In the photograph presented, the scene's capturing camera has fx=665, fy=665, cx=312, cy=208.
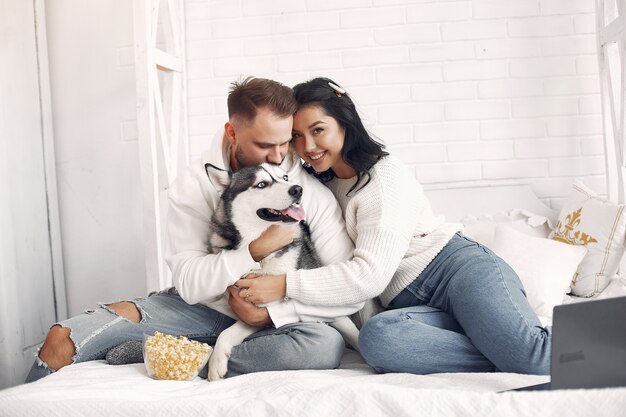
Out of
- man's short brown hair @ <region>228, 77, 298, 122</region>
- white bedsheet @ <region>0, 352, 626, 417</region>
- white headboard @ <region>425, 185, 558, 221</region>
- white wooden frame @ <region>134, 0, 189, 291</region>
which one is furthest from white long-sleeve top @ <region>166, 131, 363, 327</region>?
white headboard @ <region>425, 185, 558, 221</region>

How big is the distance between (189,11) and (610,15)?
1.96 meters

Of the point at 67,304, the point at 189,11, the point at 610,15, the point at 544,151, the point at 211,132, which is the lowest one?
the point at 67,304

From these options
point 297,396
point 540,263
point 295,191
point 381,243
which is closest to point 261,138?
point 295,191

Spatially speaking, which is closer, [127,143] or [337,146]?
[337,146]

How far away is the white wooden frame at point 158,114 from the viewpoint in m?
2.66

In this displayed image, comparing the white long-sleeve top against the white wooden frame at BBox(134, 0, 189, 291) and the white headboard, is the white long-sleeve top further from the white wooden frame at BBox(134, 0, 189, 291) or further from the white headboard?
the white headboard

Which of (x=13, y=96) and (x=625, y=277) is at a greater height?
(x=13, y=96)

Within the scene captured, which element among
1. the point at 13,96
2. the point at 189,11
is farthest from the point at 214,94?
the point at 13,96

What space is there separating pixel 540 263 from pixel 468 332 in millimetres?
789

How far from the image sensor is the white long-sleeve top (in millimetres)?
1880

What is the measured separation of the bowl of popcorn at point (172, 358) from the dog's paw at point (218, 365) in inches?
1.1

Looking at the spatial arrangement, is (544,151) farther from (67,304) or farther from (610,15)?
(67,304)

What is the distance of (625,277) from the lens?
280 centimetres

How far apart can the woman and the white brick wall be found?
1.09 meters
